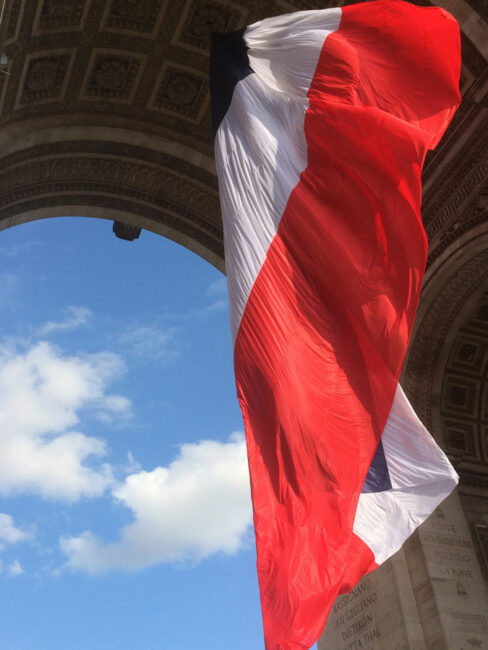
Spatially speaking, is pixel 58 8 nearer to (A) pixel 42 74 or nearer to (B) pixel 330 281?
(A) pixel 42 74

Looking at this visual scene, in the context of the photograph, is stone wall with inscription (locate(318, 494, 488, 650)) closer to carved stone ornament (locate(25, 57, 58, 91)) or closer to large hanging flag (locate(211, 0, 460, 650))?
large hanging flag (locate(211, 0, 460, 650))

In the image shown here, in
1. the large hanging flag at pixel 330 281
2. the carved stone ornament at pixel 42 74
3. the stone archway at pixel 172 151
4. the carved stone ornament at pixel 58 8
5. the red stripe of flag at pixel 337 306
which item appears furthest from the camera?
the carved stone ornament at pixel 42 74

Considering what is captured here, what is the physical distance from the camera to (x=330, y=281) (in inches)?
215

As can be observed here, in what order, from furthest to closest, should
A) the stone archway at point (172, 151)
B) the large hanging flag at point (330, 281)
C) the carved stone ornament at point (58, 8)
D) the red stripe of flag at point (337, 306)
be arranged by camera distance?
the stone archway at point (172, 151), the carved stone ornament at point (58, 8), the large hanging flag at point (330, 281), the red stripe of flag at point (337, 306)

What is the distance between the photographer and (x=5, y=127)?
365 inches

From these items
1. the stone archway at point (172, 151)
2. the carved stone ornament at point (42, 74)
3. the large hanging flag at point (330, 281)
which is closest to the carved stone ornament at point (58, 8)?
the stone archway at point (172, 151)

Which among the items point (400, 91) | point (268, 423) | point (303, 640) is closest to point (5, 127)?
point (400, 91)

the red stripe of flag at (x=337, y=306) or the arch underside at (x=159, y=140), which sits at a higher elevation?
the arch underside at (x=159, y=140)

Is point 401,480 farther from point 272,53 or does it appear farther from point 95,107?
point 95,107

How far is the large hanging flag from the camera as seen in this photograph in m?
4.56

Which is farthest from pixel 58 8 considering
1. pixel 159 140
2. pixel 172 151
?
pixel 172 151

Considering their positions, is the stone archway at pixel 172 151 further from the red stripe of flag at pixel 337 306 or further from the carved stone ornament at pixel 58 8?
the red stripe of flag at pixel 337 306

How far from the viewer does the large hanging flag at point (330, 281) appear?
4559 mm

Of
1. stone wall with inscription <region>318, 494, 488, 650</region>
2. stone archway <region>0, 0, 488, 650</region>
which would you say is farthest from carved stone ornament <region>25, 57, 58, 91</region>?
stone wall with inscription <region>318, 494, 488, 650</region>
